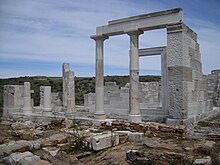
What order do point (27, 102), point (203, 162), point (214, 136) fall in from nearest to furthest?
point (203, 162) → point (214, 136) → point (27, 102)

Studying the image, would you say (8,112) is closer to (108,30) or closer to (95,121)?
(95,121)

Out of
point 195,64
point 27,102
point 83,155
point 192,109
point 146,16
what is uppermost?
point 146,16

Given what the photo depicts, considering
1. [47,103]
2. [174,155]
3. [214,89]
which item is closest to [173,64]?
[174,155]

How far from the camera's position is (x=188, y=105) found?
10656 mm

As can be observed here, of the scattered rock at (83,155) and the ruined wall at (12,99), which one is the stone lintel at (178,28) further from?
the ruined wall at (12,99)

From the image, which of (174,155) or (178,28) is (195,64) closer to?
(178,28)

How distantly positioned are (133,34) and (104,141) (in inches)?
227

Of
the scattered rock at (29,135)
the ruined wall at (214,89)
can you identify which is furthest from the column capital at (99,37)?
the ruined wall at (214,89)

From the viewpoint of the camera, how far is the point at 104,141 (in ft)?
26.9

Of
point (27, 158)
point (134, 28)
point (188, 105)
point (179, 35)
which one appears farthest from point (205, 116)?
point (27, 158)

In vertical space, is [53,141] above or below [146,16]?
below

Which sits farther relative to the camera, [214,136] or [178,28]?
[178,28]

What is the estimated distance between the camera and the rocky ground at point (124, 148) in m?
6.50

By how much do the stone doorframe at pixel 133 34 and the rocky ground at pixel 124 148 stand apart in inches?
63.4
